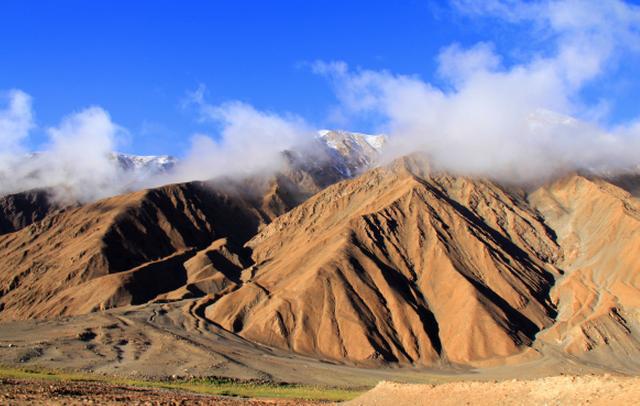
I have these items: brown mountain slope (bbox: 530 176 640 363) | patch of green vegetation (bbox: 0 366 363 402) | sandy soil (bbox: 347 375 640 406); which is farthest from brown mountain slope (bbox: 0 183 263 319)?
sandy soil (bbox: 347 375 640 406)

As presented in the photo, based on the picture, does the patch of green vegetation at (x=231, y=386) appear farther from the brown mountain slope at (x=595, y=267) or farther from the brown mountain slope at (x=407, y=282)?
the brown mountain slope at (x=595, y=267)

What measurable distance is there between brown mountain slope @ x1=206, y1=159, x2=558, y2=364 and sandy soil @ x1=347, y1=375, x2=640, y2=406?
261 feet

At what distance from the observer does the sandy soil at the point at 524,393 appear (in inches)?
853

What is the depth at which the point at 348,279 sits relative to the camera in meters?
126

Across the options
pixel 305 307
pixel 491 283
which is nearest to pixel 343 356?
pixel 305 307

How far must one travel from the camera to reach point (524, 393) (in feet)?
80.3

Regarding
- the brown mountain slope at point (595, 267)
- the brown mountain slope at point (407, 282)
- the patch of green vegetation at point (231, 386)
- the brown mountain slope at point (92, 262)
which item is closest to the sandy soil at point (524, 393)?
the patch of green vegetation at point (231, 386)

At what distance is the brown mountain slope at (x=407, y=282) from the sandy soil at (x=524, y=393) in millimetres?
79575

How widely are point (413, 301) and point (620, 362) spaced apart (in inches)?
1488

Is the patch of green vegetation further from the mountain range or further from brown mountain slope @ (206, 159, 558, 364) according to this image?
brown mountain slope @ (206, 159, 558, 364)

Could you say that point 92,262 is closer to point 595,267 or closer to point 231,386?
point 231,386

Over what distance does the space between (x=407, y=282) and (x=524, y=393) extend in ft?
361

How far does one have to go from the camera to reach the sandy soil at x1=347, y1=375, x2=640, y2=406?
21.7m

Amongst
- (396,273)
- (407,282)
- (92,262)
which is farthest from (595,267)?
(92,262)
